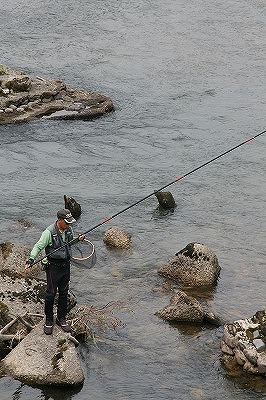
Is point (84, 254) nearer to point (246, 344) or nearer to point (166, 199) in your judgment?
point (246, 344)

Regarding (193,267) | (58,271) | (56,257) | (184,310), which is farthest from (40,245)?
(193,267)

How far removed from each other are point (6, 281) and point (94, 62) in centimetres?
2024

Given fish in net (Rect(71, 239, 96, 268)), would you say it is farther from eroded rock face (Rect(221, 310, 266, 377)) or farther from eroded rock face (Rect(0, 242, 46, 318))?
eroded rock face (Rect(221, 310, 266, 377))

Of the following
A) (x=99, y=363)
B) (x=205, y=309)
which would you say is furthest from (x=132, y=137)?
(x=99, y=363)

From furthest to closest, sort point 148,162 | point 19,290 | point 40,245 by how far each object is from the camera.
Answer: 1. point 148,162
2. point 19,290
3. point 40,245

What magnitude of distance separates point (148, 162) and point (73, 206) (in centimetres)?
485

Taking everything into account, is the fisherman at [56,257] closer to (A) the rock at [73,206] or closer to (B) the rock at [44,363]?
(B) the rock at [44,363]

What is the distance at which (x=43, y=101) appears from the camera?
96.0 feet

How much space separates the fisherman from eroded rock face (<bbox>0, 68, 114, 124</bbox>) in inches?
564

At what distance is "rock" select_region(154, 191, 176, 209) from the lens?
70.9 feet

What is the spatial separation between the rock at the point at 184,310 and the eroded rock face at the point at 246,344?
98 centimetres

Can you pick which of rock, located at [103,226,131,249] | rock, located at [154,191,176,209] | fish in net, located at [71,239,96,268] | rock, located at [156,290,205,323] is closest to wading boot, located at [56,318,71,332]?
fish in net, located at [71,239,96,268]

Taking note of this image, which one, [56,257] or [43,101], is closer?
[56,257]

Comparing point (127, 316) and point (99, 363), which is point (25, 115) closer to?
A: point (127, 316)
